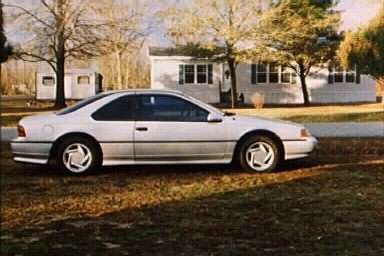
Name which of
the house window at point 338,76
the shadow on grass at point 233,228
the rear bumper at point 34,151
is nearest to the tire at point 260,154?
the shadow on grass at point 233,228

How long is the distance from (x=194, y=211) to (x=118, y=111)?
3002mm

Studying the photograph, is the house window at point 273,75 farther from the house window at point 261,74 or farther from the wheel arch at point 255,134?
the wheel arch at point 255,134

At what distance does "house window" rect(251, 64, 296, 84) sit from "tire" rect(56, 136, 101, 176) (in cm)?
3050

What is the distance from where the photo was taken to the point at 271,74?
39.0 m

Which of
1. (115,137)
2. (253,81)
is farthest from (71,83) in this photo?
(115,137)

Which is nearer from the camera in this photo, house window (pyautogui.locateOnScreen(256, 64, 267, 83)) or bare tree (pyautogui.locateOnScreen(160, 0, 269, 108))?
bare tree (pyautogui.locateOnScreen(160, 0, 269, 108))

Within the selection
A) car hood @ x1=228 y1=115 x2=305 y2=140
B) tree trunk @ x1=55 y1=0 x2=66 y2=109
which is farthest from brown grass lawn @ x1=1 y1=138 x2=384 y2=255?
tree trunk @ x1=55 y1=0 x2=66 y2=109

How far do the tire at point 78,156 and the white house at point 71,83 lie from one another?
132 ft

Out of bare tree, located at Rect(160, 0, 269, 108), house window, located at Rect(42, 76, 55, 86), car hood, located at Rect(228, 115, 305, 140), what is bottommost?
car hood, located at Rect(228, 115, 305, 140)

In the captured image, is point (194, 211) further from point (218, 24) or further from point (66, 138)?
point (218, 24)

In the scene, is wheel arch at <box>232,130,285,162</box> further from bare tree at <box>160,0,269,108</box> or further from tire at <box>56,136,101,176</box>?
bare tree at <box>160,0,269,108</box>

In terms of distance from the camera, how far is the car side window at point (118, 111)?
350 inches

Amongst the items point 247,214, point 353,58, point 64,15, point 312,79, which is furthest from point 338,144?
point 312,79

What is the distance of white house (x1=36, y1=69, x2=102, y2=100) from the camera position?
1917 inches
